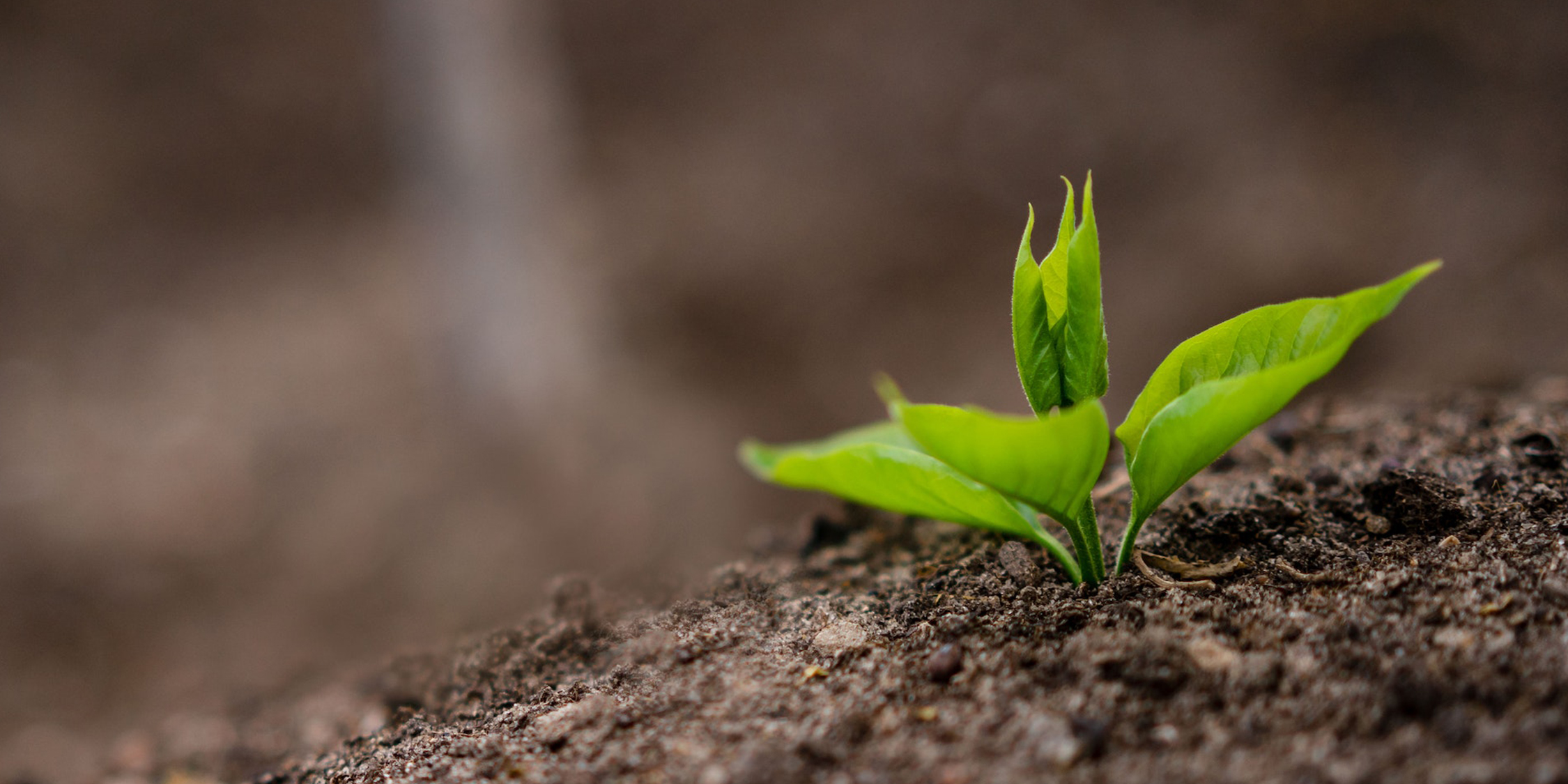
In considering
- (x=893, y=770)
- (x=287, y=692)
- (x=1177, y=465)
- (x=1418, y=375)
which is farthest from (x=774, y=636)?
(x=1418, y=375)

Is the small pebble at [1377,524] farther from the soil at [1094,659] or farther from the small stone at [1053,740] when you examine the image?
the small stone at [1053,740]

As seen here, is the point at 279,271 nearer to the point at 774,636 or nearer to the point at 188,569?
the point at 188,569

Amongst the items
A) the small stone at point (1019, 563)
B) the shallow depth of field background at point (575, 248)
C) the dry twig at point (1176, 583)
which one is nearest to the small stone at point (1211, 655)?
the dry twig at point (1176, 583)

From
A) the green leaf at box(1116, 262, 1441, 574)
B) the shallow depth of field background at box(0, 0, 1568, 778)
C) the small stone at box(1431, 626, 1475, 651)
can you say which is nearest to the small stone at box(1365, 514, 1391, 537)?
the small stone at box(1431, 626, 1475, 651)

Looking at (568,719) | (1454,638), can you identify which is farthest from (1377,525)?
(568,719)

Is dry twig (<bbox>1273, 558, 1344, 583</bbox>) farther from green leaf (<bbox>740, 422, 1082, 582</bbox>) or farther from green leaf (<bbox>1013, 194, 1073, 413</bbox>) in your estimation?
green leaf (<bbox>1013, 194, 1073, 413</bbox>)

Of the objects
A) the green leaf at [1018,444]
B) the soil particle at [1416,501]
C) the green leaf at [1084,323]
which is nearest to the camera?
the green leaf at [1018,444]

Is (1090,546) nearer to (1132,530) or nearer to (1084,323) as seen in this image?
(1132,530)
